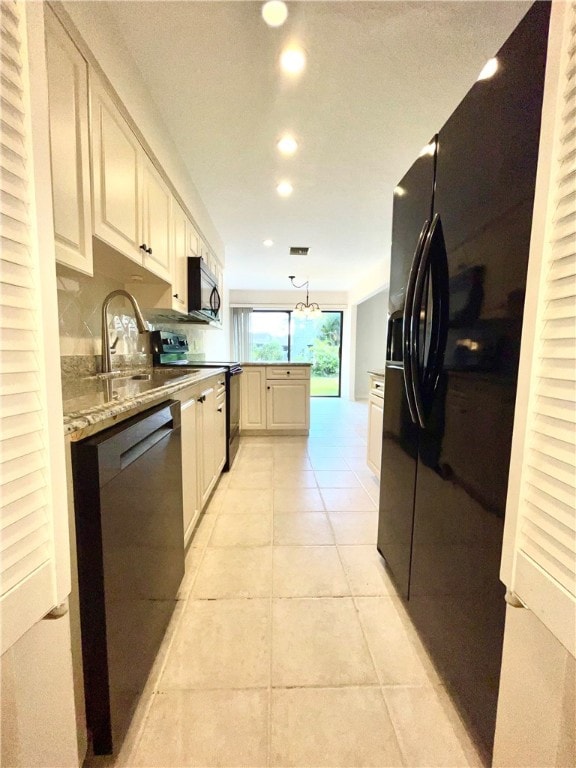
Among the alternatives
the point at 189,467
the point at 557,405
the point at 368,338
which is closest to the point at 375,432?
the point at 189,467

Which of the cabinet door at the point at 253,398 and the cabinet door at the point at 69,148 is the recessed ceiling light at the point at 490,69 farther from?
the cabinet door at the point at 253,398

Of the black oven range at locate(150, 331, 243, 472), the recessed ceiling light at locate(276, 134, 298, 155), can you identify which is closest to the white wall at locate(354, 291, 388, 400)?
the black oven range at locate(150, 331, 243, 472)

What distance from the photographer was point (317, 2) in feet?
4.12

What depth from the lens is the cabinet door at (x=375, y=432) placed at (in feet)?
8.07

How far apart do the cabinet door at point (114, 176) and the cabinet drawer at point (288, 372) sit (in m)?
2.49

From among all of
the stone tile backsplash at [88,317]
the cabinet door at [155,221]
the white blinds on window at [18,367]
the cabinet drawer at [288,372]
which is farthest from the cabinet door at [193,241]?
the white blinds on window at [18,367]

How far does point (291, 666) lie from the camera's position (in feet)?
3.70

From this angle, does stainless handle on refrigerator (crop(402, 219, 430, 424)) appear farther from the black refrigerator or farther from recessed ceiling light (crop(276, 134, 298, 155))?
recessed ceiling light (crop(276, 134, 298, 155))

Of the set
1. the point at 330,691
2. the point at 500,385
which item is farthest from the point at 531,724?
the point at 500,385

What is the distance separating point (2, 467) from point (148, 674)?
1.00m

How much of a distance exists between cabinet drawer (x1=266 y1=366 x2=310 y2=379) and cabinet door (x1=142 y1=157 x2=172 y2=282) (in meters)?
2.05

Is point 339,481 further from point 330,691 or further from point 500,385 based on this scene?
point 500,385

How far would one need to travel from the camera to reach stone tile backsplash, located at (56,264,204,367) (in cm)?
149

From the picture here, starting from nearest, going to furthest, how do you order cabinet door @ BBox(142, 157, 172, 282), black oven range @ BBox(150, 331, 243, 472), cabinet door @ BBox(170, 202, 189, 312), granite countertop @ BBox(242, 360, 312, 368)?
1. cabinet door @ BBox(142, 157, 172, 282)
2. cabinet door @ BBox(170, 202, 189, 312)
3. black oven range @ BBox(150, 331, 243, 472)
4. granite countertop @ BBox(242, 360, 312, 368)
